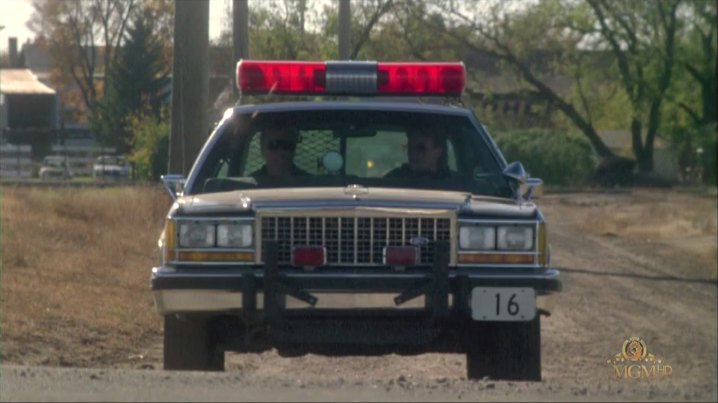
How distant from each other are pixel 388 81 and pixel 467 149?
2.22 ft

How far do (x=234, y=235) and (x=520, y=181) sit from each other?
6.01 feet

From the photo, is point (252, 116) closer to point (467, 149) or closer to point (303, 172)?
point (303, 172)

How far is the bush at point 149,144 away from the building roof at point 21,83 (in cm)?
569

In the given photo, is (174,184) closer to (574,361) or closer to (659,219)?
(574,361)

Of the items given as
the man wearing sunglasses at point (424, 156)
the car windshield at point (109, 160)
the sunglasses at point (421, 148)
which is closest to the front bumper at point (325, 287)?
the man wearing sunglasses at point (424, 156)

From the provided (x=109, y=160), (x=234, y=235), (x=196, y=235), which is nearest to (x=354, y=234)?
(x=234, y=235)

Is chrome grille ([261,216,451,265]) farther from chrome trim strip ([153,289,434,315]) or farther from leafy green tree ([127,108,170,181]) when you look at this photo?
leafy green tree ([127,108,170,181])

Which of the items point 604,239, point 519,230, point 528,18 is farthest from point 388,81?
point 528,18

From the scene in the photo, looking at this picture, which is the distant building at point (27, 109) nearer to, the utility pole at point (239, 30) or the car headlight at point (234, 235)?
the utility pole at point (239, 30)

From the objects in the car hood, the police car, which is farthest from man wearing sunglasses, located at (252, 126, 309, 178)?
the car hood

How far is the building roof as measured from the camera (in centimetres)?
1482

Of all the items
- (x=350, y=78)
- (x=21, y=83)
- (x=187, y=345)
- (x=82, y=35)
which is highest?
(x=82, y=35)

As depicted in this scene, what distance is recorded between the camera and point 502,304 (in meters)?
6.34

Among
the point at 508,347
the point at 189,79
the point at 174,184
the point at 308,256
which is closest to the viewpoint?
the point at 308,256
